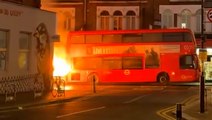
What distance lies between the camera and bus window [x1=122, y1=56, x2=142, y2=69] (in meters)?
40.0

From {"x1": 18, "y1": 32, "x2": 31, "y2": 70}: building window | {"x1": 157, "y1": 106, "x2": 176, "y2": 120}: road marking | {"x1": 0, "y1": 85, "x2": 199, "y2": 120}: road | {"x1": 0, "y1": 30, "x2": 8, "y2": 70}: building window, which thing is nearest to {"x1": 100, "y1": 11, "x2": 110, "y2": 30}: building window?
{"x1": 18, "y1": 32, "x2": 31, "y2": 70}: building window

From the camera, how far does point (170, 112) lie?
19.2 m

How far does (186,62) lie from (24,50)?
16.0m

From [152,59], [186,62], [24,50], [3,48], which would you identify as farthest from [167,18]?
[3,48]

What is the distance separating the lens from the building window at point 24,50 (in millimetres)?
27047

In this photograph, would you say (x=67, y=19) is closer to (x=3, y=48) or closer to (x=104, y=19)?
(x=104, y=19)

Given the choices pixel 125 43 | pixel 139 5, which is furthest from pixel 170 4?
pixel 125 43

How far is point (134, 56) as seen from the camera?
3994 cm

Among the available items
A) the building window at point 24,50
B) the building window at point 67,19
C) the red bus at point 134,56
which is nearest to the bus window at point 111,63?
the red bus at point 134,56

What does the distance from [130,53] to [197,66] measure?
5.50 m

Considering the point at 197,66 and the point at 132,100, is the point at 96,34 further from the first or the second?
the point at 132,100

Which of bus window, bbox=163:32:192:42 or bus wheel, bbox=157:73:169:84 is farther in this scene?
bus wheel, bbox=157:73:169:84

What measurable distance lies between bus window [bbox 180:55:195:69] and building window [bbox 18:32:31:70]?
15.3 m

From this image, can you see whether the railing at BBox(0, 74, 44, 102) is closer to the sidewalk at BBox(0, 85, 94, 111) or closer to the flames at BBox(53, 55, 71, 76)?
the sidewalk at BBox(0, 85, 94, 111)
